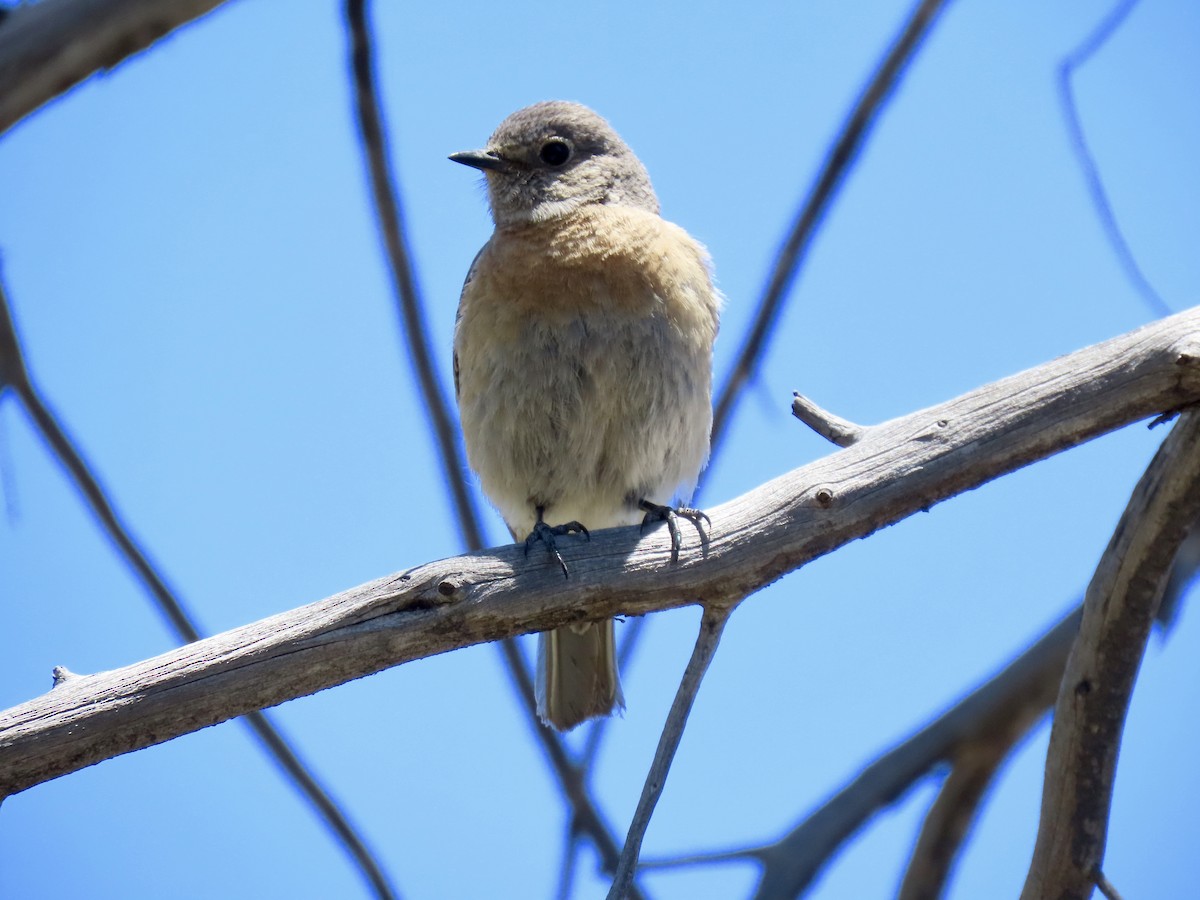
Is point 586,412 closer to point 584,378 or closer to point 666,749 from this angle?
point 584,378

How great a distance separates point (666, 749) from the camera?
3.20 m

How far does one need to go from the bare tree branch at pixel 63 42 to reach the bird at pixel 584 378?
1.66 meters

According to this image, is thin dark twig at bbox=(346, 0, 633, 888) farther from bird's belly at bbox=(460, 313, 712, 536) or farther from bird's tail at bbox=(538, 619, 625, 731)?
bird's belly at bbox=(460, 313, 712, 536)

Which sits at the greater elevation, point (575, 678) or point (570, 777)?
point (575, 678)

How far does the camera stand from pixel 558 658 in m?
5.06

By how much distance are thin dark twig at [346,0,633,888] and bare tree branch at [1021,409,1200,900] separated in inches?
88.9

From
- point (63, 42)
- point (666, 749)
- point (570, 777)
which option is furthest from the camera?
point (570, 777)

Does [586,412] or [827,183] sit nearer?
[586,412]

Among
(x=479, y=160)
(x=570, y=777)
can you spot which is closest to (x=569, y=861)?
(x=570, y=777)

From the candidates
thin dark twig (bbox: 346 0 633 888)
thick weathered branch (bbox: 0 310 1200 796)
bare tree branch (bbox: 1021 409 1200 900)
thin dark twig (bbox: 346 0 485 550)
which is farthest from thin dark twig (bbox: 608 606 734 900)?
thin dark twig (bbox: 346 0 485 550)

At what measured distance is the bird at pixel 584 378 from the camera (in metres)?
→ 4.78

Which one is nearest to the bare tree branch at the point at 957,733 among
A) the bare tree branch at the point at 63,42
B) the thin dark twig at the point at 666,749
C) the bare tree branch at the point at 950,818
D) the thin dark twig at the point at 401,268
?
the bare tree branch at the point at 950,818

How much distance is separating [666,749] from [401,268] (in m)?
3.09

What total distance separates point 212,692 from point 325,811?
1.80 m
